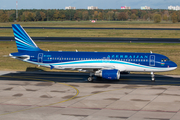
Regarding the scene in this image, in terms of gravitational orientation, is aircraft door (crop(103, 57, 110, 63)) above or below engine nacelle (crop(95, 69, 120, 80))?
above

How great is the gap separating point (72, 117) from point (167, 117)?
931 centimetres

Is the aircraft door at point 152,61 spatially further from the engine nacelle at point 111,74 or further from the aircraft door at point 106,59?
the aircraft door at point 106,59

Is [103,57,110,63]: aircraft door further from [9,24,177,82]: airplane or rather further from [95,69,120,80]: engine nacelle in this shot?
[95,69,120,80]: engine nacelle

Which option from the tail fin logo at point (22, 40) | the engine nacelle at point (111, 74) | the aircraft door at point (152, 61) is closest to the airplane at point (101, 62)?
the aircraft door at point (152, 61)

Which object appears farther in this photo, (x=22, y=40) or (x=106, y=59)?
(x=22, y=40)

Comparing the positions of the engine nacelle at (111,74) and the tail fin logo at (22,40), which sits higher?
the tail fin logo at (22,40)

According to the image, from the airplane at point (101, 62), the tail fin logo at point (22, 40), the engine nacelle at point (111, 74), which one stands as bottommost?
the engine nacelle at point (111, 74)

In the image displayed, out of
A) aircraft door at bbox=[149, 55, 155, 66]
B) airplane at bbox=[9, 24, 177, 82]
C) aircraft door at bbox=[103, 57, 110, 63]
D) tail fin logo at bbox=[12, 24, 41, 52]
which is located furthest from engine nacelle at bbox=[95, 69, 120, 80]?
tail fin logo at bbox=[12, 24, 41, 52]

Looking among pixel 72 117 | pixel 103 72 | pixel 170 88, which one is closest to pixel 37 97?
pixel 72 117

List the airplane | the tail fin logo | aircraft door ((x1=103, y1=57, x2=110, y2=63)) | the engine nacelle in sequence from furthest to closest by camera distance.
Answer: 1. the tail fin logo
2. aircraft door ((x1=103, y1=57, x2=110, y2=63))
3. the airplane
4. the engine nacelle

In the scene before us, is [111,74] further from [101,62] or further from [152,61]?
[152,61]

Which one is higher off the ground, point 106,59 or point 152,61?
point 106,59

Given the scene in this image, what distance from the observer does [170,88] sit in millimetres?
38125

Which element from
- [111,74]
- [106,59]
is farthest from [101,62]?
[111,74]
